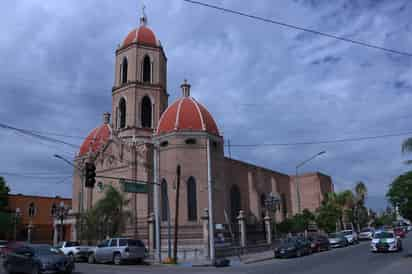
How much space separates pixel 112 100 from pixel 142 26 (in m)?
9.96

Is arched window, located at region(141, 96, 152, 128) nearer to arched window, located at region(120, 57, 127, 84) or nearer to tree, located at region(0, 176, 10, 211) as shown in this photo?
arched window, located at region(120, 57, 127, 84)

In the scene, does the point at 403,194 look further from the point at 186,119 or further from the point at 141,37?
the point at 141,37

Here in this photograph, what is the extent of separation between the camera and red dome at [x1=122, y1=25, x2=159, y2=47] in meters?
47.2

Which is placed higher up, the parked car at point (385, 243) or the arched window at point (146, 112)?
the arched window at point (146, 112)

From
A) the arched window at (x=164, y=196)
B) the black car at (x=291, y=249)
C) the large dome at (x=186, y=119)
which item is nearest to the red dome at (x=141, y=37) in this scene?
the large dome at (x=186, y=119)

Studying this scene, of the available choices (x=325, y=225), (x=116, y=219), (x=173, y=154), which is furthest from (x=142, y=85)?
(x=325, y=225)

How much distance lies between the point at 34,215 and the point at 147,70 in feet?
103

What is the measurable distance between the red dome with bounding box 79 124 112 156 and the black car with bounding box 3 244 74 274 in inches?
1059

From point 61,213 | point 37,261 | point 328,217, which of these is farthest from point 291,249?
point 328,217

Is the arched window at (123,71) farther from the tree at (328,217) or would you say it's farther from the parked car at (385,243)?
the parked car at (385,243)

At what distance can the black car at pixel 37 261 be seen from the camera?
1666 centimetres

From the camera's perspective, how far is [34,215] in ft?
203

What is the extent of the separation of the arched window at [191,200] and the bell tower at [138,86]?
9717mm

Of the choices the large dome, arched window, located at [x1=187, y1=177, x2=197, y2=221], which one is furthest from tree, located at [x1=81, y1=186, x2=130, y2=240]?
the large dome
